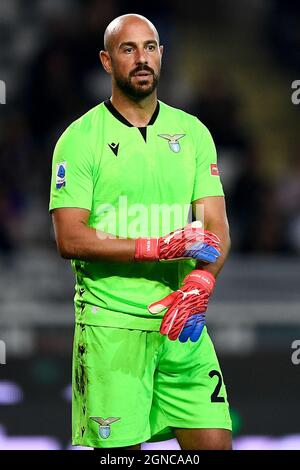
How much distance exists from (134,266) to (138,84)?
27.5 inches

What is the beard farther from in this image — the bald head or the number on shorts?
the number on shorts

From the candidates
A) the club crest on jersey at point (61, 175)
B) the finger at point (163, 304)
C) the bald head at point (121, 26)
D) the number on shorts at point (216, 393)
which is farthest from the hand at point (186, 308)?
the bald head at point (121, 26)

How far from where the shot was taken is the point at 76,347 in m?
4.51

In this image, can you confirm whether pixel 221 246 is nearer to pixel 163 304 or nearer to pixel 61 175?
pixel 163 304

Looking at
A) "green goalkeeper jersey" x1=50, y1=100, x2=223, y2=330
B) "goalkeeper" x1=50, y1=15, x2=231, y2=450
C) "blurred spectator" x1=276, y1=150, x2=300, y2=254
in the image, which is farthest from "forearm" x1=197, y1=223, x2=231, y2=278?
"blurred spectator" x1=276, y1=150, x2=300, y2=254

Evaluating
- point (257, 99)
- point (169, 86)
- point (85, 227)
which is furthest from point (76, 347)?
point (257, 99)

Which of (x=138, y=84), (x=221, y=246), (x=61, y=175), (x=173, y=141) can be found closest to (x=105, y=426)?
(x=221, y=246)

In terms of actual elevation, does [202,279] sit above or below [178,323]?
above

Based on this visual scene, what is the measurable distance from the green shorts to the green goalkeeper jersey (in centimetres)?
8

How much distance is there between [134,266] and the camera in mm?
4434

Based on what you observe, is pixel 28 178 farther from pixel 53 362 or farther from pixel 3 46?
pixel 53 362

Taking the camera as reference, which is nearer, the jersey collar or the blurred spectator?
the jersey collar

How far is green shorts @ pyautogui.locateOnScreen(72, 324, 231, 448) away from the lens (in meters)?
4.38

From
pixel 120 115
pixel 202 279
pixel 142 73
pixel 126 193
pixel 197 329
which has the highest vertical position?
pixel 142 73
